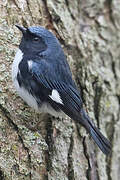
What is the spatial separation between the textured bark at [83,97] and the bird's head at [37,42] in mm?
127

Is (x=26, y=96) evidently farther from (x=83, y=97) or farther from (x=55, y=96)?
(x=83, y=97)

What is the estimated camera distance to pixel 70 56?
3.52 m

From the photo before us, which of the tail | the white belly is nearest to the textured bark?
the white belly

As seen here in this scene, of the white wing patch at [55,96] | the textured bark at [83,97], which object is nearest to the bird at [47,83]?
the white wing patch at [55,96]

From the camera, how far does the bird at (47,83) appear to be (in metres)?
2.99

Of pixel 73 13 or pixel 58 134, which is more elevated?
pixel 73 13

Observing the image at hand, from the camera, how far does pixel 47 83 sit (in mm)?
3020

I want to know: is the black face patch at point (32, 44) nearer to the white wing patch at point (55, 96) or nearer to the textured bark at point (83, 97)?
the textured bark at point (83, 97)

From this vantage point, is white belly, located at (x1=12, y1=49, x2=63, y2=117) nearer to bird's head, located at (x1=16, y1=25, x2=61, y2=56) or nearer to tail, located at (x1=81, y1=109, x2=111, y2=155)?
bird's head, located at (x1=16, y1=25, x2=61, y2=56)

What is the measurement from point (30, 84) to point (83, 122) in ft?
1.68

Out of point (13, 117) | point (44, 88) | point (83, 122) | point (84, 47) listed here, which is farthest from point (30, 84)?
point (84, 47)

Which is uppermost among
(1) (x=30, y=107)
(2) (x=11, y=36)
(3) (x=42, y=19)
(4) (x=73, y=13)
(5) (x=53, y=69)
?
(4) (x=73, y=13)

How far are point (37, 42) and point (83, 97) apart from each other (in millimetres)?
654

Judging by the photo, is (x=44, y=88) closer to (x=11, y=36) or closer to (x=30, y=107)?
(x=30, y=107)
